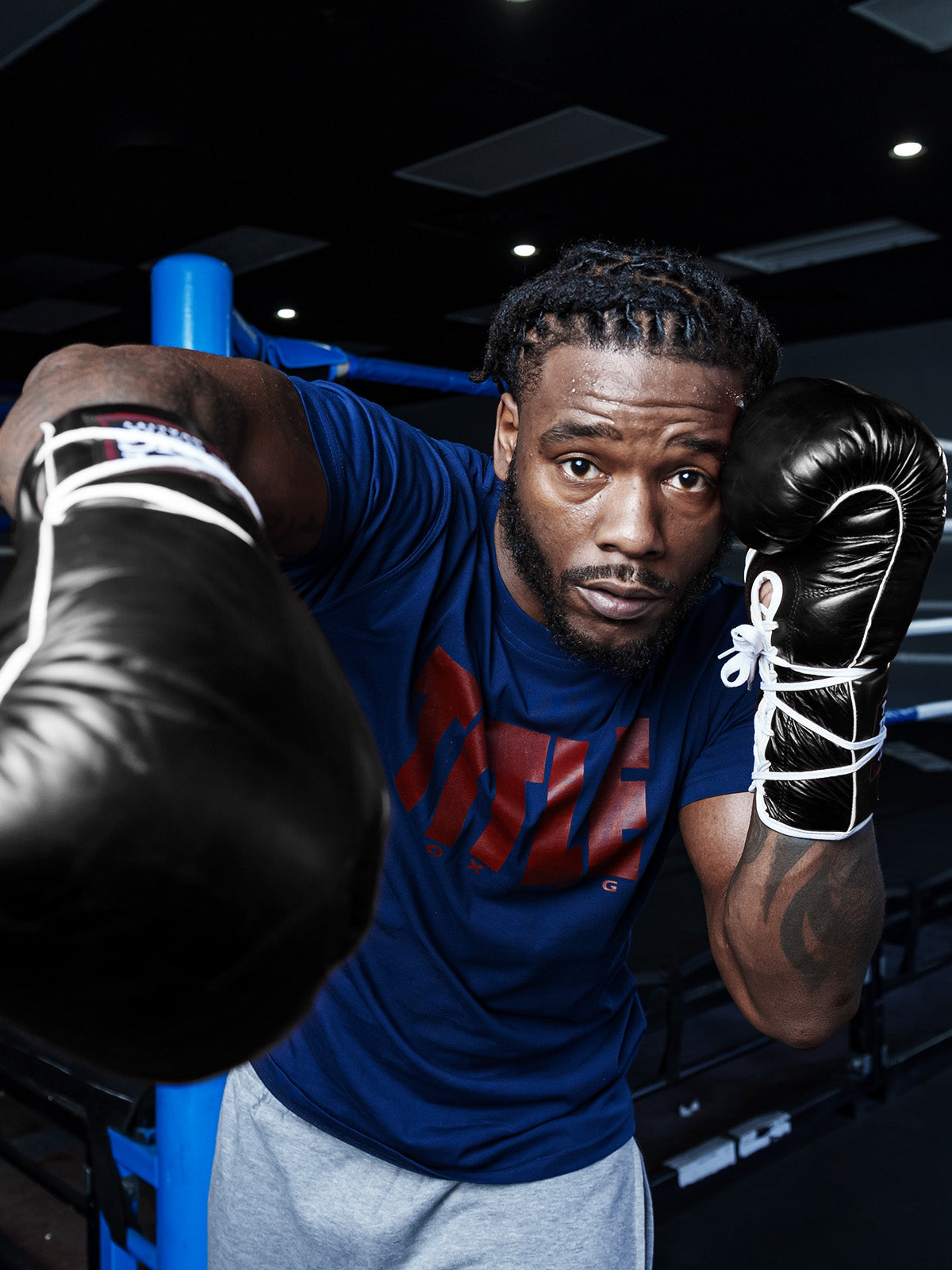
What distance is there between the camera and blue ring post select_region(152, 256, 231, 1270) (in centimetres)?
123

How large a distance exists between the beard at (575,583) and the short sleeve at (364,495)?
77 mm

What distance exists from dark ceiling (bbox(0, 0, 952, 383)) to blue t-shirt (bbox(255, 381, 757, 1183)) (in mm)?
2679

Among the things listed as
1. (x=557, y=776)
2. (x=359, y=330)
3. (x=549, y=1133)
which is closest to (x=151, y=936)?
(x=557, y=776)

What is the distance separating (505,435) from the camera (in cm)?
112

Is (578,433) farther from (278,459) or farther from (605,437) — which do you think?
(278,459)

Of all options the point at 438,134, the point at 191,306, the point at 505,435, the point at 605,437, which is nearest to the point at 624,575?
the point at 605,437

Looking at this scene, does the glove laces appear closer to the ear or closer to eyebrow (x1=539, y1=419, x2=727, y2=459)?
eyebrow (x1=539, y1=419, x2=727, y2=459)

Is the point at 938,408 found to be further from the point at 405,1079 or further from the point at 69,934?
the point at 69,934

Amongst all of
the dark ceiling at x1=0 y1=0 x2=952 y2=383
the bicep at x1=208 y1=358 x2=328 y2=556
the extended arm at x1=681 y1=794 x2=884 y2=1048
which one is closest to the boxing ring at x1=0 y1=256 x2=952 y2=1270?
the bicep at x1=208 y1=358 x2=328 y2=556

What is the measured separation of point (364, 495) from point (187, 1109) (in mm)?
869

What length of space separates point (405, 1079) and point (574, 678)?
18.3 inches

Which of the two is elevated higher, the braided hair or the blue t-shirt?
the braided hair

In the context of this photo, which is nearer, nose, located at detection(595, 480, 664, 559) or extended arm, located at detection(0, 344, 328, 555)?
extended arm, located at detection(0, 344, 328, 555)

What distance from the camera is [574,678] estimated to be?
1.10 metres
